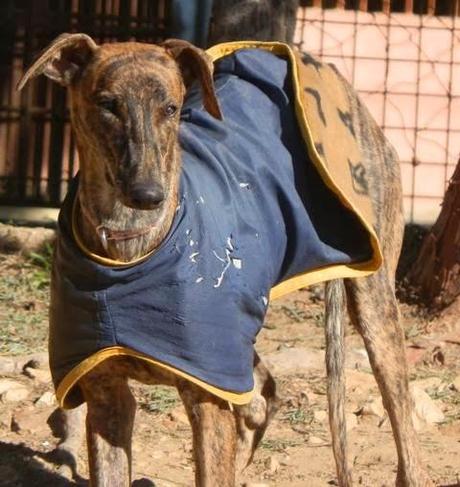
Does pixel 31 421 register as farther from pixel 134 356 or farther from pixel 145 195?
pixel 145 195

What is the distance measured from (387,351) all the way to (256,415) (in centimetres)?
67

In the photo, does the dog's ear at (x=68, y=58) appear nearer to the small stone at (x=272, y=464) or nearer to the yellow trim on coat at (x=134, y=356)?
the yellow trim on coat at (x=134, y=356)

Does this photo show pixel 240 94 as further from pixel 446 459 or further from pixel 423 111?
pixel 423 111

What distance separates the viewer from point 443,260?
8.48 meters

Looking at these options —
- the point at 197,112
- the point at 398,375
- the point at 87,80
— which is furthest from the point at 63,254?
the point at 398,375

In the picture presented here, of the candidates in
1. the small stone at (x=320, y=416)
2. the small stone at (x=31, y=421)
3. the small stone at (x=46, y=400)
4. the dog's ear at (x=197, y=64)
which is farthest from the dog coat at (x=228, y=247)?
the small stone at (x=46, y=400)

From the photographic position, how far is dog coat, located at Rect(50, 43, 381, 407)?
183 inches

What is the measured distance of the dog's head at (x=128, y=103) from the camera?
4.46 metres

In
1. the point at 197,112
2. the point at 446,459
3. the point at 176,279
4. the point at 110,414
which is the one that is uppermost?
the point at 197,112

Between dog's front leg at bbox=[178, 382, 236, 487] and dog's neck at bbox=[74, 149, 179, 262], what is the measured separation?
48cm

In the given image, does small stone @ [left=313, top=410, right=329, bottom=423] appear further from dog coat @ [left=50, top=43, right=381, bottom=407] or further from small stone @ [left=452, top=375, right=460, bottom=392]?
dog coat @ [left=50, top=43, right=381, bottom=407]

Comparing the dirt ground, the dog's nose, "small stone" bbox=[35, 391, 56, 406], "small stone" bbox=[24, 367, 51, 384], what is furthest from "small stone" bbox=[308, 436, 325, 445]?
the dog's nose

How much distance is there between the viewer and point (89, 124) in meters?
4.63

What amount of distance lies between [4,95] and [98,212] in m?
6.77
